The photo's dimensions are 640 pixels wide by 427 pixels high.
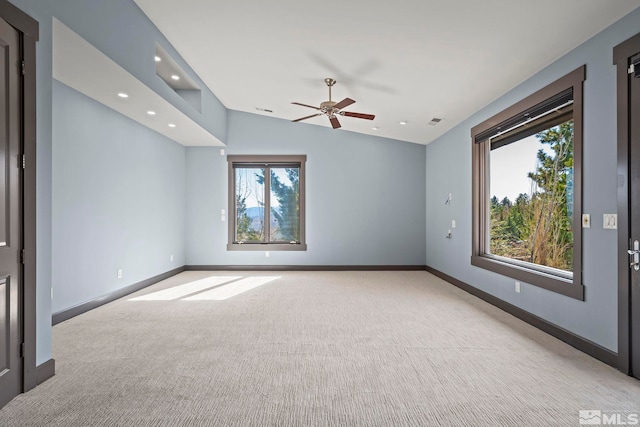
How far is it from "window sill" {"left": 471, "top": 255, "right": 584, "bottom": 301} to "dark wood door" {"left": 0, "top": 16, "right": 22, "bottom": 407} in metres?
4.34

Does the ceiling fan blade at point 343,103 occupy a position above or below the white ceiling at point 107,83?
below

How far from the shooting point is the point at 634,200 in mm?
2461

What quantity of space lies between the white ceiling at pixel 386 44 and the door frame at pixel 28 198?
1.55 metres

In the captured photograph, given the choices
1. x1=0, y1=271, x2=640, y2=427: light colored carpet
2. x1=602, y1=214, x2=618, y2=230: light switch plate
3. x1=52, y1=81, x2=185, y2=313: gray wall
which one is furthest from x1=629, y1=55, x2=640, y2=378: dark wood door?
x1=52, y1=81, x2=185, y2=313: gray wall

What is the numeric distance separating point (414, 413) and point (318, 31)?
11.5 feet

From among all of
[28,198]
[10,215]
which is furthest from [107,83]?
[10,215]

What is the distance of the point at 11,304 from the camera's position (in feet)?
6.88

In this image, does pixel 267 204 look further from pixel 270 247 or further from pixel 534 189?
pixel 534 189

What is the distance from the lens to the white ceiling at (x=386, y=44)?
9.21 ft

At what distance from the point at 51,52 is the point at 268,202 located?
4.96 m

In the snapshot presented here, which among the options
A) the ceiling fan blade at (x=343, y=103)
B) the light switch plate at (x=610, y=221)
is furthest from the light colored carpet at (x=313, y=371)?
the ceiling fan blade at (x=343, y=103)

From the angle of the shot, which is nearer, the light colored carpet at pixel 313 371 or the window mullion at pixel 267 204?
the light colored carpet at pixel 313 371

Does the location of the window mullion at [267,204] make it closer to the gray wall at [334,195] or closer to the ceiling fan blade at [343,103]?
the gray wall at [334,195]

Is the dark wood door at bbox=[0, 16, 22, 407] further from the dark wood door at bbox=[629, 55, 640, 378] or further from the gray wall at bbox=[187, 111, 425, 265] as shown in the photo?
the gray wall at bbox=[187, 111, 425, 265]
